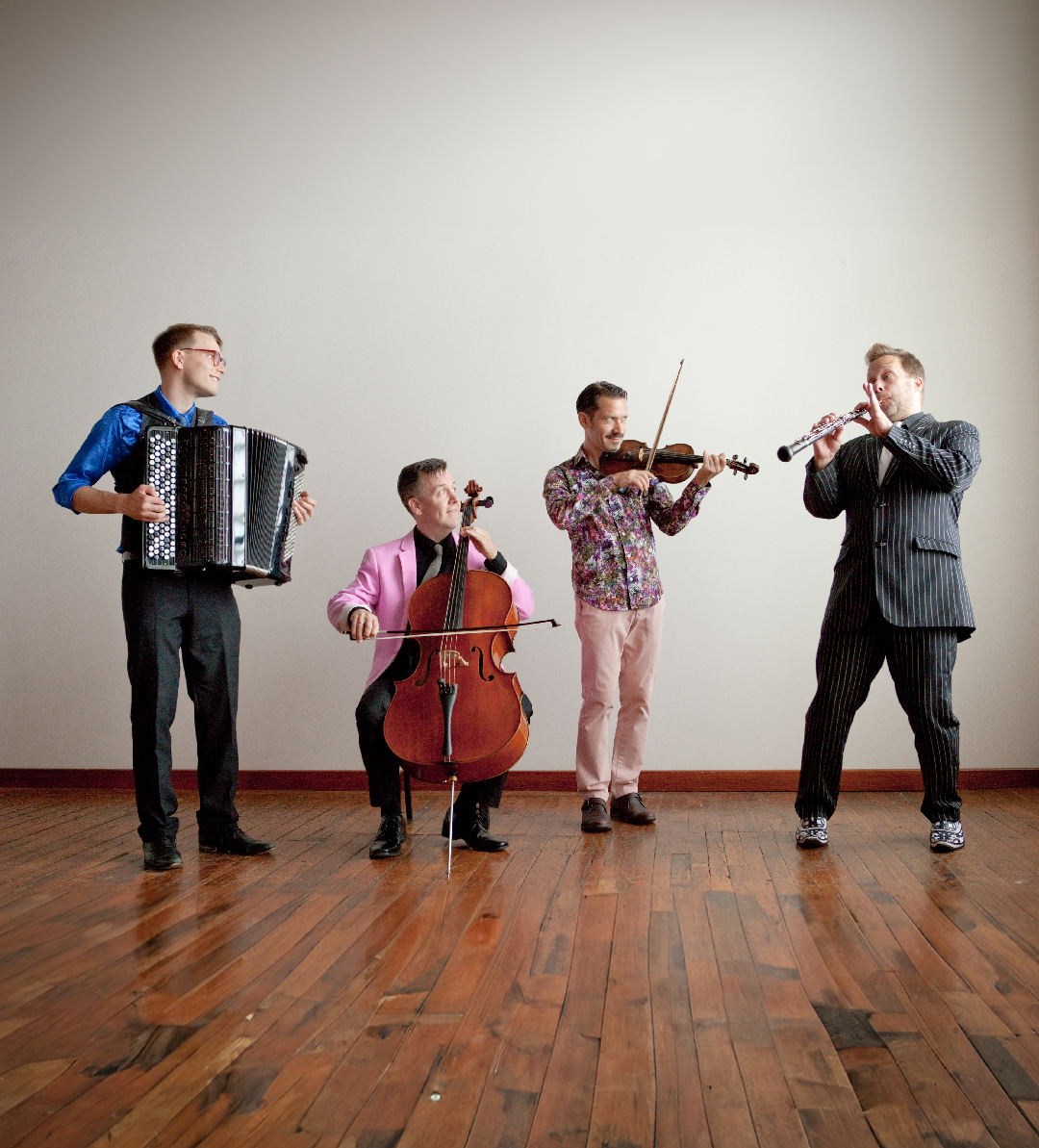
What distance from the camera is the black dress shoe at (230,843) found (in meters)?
2.71

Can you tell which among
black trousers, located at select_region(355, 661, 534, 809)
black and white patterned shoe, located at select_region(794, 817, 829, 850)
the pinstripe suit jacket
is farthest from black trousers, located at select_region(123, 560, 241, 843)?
the pinstripe suit jacket

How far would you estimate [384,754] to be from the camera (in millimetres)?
2648

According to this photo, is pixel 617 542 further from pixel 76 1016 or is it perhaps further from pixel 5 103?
pixel 5 103

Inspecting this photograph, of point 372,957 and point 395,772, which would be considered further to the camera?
point 395,772

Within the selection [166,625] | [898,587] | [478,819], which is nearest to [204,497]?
[166,625]

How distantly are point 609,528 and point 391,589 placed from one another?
0.70 metres

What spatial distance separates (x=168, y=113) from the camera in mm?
3994

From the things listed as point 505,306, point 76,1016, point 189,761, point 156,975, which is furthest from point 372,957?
point 505,306

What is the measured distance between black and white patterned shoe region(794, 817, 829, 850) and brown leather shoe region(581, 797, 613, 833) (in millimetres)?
542

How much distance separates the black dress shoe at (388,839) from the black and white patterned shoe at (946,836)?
1369mm

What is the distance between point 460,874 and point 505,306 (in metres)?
2.21

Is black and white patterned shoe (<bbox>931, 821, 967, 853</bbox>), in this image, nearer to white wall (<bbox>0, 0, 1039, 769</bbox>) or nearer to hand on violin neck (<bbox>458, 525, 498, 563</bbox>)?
white wall (<bbox>0, 0, 1039, 769</bbox>)

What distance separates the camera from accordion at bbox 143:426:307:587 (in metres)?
2.46

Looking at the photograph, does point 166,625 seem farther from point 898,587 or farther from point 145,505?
point 898,587
